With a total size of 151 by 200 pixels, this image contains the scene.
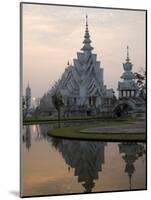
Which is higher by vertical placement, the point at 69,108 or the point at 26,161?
the point at 69,108

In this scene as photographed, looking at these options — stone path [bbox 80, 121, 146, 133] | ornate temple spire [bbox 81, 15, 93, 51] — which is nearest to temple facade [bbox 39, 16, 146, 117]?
ornate temple spire [bbox 81, 15, 93, 51]

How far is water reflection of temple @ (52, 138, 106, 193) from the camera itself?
4.88m

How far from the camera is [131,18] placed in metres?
5.05

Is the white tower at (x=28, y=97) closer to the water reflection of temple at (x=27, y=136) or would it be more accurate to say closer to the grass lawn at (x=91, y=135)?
the water reflection of temple at (x=27, y=136)

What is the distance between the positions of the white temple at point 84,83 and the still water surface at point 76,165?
33 centimetres

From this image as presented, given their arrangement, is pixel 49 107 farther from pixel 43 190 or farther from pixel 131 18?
pixel 131 18

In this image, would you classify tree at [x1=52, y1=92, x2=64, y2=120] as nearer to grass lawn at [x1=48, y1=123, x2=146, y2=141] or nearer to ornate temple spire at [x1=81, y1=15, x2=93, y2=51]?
grass lawn at [x1=48, y1=123, x2=146, y2=141]

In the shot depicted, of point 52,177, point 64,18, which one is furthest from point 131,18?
point 52,177

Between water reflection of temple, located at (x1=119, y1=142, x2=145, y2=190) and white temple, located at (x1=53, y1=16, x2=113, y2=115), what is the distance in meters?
0.45

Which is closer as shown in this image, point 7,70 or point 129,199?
point 7,70

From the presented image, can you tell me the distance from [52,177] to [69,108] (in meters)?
0.66

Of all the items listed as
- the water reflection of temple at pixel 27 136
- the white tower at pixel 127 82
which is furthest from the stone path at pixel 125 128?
the water reflection of temple at pixel 27 136

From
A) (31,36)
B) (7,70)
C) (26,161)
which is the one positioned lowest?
(26,161)

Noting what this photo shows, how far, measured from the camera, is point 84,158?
193 inches
